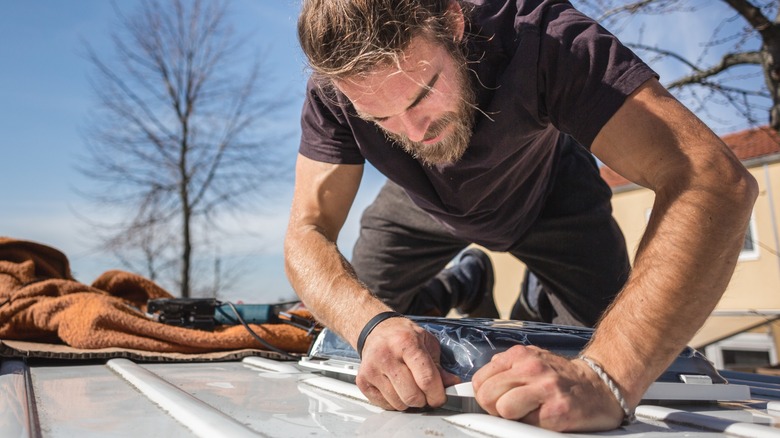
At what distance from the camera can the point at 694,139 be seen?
3.66ft

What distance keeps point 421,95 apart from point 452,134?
0.15 metres

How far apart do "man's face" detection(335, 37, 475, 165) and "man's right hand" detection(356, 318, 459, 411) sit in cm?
58

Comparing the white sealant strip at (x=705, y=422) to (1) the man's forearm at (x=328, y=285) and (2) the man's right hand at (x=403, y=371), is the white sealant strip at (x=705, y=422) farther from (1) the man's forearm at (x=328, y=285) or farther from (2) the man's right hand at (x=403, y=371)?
(1) the man's forearm at (x=328, y=285)

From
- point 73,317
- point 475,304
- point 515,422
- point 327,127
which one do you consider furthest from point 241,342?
point 475,304

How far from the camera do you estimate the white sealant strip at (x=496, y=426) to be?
794 millimetres

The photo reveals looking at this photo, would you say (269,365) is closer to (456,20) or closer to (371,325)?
(371,325)

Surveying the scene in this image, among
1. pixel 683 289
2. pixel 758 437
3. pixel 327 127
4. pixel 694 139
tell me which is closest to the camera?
pixel 758 437

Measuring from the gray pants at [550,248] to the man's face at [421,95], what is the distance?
92cm

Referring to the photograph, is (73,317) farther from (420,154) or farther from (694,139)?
(694,139)

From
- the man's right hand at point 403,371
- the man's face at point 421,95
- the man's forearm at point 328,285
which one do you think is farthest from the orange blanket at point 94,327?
the man's right hand at point 403,371

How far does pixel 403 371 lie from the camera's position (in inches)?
38.7

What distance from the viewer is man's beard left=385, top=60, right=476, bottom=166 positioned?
150 cm

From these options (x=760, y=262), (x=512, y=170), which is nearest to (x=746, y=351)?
(x=760, y=262)

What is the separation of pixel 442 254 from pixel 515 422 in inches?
74.4
